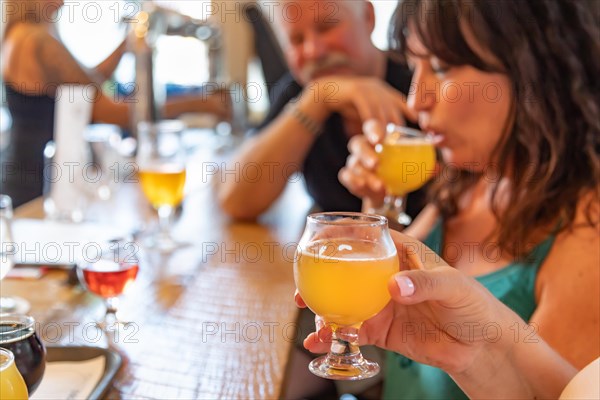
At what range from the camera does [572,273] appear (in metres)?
1.17

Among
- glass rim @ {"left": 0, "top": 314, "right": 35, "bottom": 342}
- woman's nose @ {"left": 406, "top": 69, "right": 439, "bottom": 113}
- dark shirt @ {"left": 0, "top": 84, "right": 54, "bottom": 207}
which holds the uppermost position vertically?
woman's nose @ {"left": 406, "top": 69, "right": 439, "bottom": 113}

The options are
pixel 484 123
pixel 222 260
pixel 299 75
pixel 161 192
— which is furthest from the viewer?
pixel 299 75

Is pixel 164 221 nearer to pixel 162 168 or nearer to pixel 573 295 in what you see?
pixel 162 168

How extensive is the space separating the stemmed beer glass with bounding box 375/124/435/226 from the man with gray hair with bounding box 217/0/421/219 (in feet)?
0.87

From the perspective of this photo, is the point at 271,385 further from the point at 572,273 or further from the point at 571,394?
the point at 572,273

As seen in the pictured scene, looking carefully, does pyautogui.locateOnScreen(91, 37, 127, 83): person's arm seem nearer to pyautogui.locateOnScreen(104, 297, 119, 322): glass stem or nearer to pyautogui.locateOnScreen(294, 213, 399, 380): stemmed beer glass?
pyautogui.locateOnScreen(104, 297, 119, 322): glass stem

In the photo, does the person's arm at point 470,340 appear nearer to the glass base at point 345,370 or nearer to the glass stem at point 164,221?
the glass base at point 345,370

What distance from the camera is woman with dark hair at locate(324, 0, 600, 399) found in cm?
119

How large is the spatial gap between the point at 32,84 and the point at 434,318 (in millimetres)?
2341

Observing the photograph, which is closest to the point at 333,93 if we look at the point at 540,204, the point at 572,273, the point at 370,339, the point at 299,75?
the point at 299,75

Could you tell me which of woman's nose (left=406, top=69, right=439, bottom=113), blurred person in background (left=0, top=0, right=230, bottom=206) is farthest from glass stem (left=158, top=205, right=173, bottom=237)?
blurred person in background (left=0, top=0, right=230, bottom=206)

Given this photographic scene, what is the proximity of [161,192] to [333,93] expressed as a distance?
680 mm

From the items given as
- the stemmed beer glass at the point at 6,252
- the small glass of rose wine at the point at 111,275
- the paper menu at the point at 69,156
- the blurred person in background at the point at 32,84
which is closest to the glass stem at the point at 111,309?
the small glass of rose wine at the point at 111,275

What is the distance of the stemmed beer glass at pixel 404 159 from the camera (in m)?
1.67
